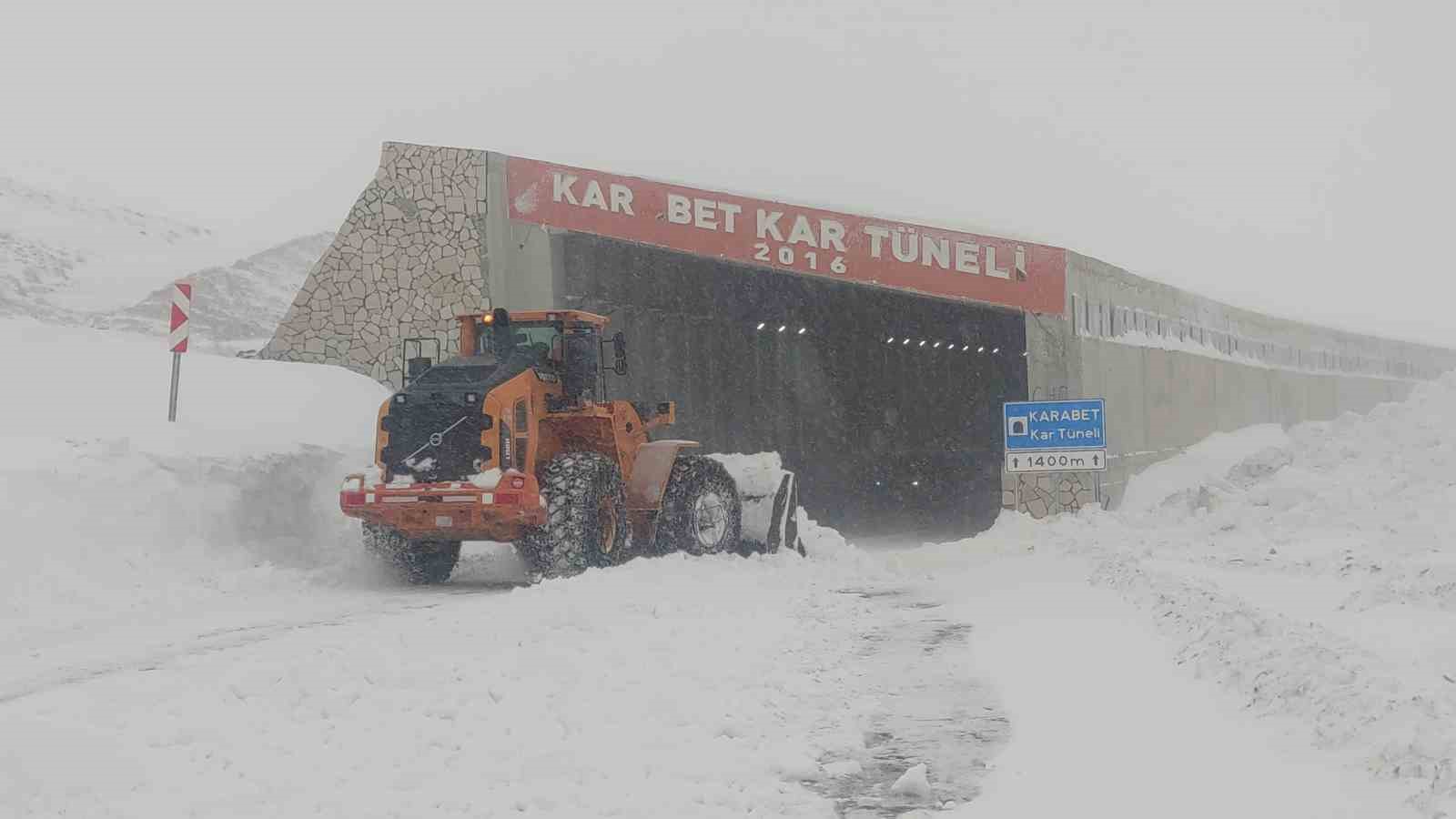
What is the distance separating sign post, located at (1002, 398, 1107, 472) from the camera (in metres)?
20.4

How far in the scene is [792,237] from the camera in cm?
2306

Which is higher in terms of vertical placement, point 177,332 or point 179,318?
point 179,318

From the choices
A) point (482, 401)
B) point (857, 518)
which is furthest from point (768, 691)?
point (857, 518)

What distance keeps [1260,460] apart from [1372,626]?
14904 millimetres

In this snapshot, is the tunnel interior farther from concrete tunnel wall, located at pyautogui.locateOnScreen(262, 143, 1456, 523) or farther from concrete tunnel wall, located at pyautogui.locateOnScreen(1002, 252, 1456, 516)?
concrete tunnel wall, located at pyautogui.locateOnScreen(1002, 252, 1456, 516)

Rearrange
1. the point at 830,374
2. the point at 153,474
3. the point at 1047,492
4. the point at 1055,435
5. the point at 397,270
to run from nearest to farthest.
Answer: the point at 153,474
the point at 1055,435
the point at 397,270
the point at 1047,492
the point at 830,374

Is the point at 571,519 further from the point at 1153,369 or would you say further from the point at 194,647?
the point at 1153,369

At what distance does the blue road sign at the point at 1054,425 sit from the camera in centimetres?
2045

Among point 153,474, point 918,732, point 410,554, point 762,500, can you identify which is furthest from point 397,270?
point 918,732

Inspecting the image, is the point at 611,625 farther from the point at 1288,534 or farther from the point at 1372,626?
the point at 1288,534

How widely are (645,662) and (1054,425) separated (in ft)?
43.3

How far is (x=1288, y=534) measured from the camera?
17359 millimetres

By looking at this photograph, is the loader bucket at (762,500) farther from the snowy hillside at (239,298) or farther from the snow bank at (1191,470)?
the snowy hillside at (239,298)

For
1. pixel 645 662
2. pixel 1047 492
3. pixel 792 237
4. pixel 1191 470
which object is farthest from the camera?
pixel 1191 470
